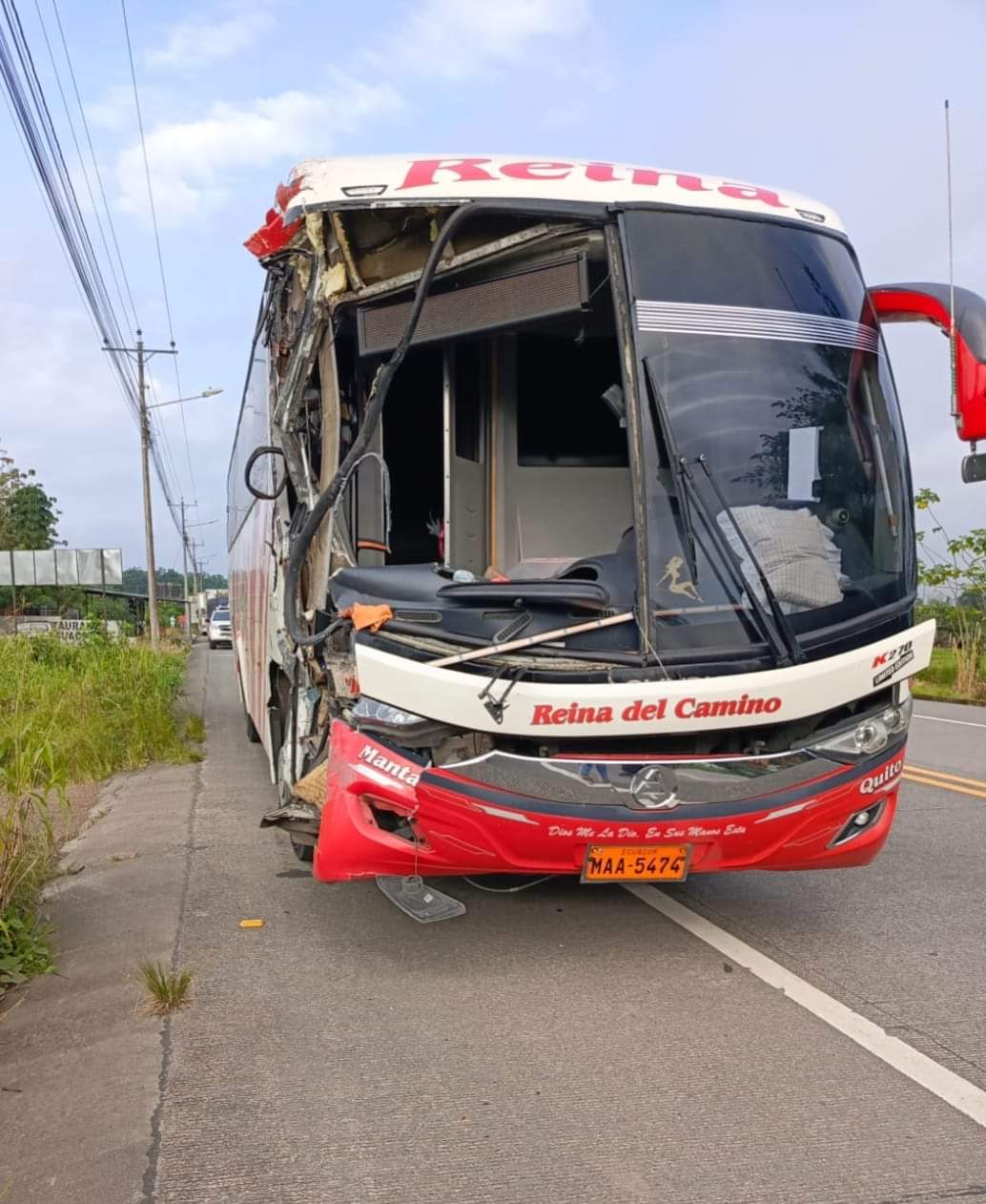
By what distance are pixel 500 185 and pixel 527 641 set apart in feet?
6.20

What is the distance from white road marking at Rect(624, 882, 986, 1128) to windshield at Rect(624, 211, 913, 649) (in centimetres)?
144

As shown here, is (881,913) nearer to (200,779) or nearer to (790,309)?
(790,309)

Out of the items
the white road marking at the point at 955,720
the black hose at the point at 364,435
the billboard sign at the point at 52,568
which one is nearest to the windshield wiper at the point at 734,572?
the black hose at the point at 364,435

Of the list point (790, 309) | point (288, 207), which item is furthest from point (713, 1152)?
point (288, 207)

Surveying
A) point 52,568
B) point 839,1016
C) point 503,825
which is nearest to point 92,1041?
point 503,825

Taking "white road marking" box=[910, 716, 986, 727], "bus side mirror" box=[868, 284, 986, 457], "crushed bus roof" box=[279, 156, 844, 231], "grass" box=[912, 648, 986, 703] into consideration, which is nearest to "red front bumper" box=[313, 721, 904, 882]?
"bus side mirror" box=[868, 284, 986, 457]

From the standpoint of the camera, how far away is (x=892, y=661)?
4098 mm

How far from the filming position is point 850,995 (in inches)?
162

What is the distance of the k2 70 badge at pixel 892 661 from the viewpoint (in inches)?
159

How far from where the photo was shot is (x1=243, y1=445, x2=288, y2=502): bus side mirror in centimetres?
503

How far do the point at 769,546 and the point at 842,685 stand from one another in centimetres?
59

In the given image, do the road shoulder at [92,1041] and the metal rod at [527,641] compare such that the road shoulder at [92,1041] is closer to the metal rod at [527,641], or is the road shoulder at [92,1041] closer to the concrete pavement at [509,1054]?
the concrete pavement at [509,1054]

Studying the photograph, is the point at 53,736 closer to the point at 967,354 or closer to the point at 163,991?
the point at 163,991

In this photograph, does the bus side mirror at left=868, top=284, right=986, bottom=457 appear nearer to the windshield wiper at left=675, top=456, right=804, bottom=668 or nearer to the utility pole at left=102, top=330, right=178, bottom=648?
the windshield wiper at left=675, top=456, right=804, bottom=668
